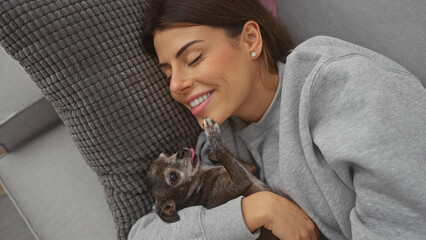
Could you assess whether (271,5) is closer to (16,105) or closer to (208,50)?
(208,50)

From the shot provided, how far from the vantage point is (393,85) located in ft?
3.22

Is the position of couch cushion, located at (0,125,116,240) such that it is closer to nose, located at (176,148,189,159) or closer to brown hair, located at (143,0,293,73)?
nose, located at (176,148,189,159)

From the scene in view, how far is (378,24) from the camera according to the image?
1.31m

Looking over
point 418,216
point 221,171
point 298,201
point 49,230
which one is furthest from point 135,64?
point 418,216

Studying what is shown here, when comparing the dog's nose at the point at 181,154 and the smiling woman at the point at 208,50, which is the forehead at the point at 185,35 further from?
the dog's nose at the point at 181,154

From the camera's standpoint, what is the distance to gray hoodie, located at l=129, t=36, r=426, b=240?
91cm

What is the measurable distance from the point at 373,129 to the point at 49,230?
150 centimetres

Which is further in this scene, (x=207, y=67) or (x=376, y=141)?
(x=207, y=67)

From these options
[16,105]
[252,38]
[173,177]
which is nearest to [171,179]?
[173,177]

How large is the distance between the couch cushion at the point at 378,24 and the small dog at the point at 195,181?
75cm

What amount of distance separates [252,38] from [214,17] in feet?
0.58

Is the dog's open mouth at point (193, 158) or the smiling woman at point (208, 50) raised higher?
the smiling woman at point (208, 50)

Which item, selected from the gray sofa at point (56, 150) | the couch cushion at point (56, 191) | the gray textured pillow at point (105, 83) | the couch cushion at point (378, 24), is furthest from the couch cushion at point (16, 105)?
the couch cushion at point (378, 24)

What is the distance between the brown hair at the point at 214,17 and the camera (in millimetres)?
1168
